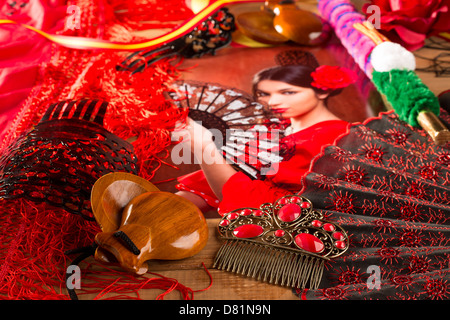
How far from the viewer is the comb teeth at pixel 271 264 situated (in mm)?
986

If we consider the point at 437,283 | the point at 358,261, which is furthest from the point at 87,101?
the point at 437,283

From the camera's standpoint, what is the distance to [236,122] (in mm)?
1474

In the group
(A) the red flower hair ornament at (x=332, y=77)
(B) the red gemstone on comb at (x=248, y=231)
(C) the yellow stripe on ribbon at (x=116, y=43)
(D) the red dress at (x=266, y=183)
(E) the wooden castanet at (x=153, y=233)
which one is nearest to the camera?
(E) the wooden castanet at (x=153, y=233)

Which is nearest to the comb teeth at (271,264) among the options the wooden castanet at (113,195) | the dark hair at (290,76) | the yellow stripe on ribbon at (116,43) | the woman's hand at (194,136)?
the wooden castanet at (113,195)

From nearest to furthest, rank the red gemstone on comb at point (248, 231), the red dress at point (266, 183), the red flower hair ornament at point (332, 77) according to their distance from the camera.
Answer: the red gemstone on comb at point (248, 231), the red dress at point (266, 183), the red flower hair ornament at point (332, 77)

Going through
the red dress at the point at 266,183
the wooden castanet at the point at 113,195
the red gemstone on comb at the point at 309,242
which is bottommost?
the red dress at the point at 266,183

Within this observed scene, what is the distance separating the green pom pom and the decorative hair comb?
494 mm

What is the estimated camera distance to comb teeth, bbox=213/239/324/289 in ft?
3.24

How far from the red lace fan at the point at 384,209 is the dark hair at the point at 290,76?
31 centimetres

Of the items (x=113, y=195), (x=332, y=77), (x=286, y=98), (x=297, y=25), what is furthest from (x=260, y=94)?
(x=113, y=195)

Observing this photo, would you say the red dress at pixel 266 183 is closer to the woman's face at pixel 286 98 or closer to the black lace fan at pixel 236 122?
the black lace fan at pixel 236 122

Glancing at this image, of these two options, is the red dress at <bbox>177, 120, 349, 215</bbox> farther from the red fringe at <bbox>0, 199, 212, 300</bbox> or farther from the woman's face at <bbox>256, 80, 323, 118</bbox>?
the red fringe at <bbox>0, 199, 212, 300</bbox>

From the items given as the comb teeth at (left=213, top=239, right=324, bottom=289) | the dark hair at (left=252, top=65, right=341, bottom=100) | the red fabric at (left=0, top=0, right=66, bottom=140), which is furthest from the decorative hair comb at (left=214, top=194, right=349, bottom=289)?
the red fabric at (left=0, top=0, right=66, bottom=140)

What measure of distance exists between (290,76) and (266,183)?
0.58 metres
